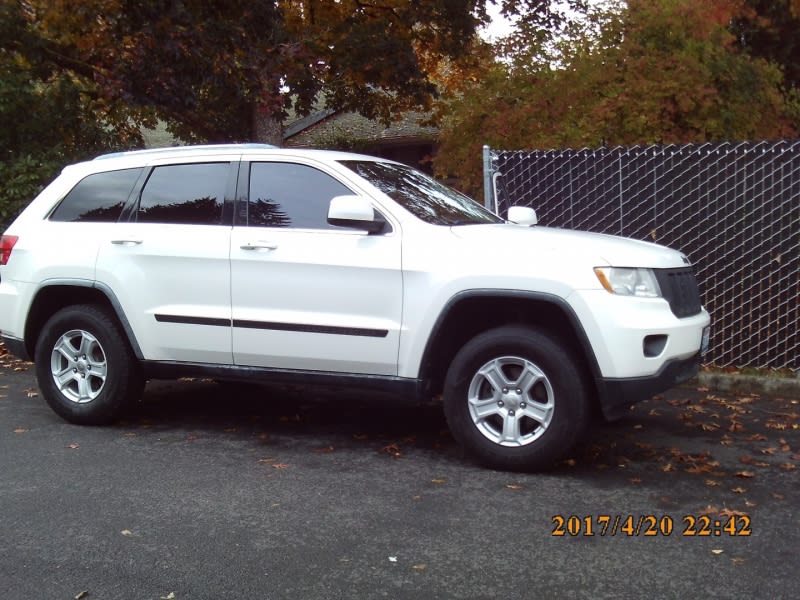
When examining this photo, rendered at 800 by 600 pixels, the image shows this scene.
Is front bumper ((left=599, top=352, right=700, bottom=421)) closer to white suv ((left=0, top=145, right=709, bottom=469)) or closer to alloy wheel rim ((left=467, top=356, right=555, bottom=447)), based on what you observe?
white suv ((left=0, top=145, right=709, bottom=469))

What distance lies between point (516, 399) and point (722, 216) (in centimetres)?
367

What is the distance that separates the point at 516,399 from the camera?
5.23 metres

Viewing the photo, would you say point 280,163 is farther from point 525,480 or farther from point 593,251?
point 525,480

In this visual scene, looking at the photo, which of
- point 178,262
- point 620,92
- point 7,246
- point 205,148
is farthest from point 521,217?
point 620,92

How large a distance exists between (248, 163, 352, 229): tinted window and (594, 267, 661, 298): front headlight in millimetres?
1748

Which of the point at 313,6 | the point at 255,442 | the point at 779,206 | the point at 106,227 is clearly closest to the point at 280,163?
the point at 106,227

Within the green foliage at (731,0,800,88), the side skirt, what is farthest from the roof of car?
the green foliage at (731,0,800,88)

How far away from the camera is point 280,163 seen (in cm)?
605

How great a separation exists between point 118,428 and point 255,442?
3.61 feet

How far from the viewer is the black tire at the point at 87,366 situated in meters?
6.30

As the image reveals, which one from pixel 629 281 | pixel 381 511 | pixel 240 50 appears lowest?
pixel 381 511

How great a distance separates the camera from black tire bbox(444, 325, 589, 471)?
16.7 ft

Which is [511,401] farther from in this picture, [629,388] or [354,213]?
[354,213]

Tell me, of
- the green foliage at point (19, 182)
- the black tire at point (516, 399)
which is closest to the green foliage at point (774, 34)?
the green foliage at point (19, 182)
